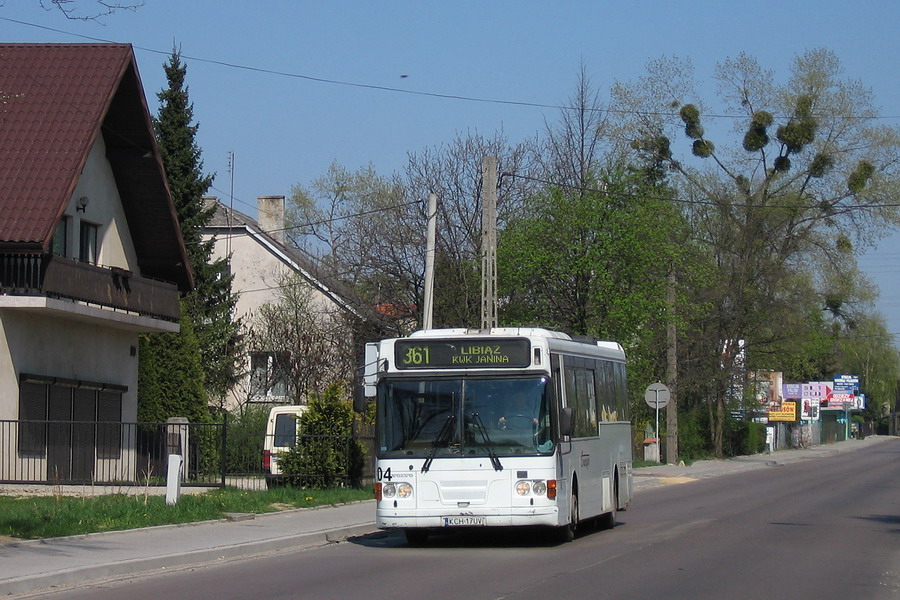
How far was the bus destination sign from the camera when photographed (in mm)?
15773

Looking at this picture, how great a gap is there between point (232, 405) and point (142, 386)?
14.9m

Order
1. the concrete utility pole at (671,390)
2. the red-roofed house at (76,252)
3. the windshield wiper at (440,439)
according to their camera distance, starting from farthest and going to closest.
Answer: the concrete utility pole at (671,390) < the red-roofed house at (76,252) < the windshield wiper at (440,439)

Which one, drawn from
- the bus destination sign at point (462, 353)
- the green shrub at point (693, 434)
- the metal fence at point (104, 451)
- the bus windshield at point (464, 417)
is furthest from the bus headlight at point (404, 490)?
the green shrub at point (693, 434)

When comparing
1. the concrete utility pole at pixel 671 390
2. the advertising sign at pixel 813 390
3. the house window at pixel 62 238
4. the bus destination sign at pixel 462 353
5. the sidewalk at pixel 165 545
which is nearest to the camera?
the sidewalk at pixel 165 545

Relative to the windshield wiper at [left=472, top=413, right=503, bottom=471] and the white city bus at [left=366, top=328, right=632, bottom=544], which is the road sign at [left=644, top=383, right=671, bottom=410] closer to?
the white city bus at [left=366, top=328, right=632, bottom=544]

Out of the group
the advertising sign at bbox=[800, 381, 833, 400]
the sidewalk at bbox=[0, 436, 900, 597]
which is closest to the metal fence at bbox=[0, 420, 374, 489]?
the sidewalk at bbox=[0, 436, 900, 597]

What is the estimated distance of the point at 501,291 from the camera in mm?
37406

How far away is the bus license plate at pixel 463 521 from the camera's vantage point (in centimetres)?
1527

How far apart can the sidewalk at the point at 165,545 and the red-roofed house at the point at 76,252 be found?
7.23m

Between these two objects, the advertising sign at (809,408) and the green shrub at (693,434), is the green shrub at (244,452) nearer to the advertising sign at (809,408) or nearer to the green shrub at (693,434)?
the green shrub at (693,434)

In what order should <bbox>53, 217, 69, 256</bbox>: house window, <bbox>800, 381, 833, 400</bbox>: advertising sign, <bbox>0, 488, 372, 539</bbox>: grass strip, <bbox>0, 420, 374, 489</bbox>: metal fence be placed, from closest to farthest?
1. <bbox>0, 488, 372, 539</bbox>: grass strip
2. <bbox>0, 420, 374, 489</bbox>: metal fence
3. <bbox>53, 217, 69, 256</bbox>: house window
4. <bbox>800, 381, 833, 400</bbox>: advertising sign

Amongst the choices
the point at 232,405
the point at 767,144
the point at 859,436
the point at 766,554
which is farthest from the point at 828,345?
the point at 859,436

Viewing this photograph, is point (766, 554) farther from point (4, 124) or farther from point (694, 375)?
point (694, 375)

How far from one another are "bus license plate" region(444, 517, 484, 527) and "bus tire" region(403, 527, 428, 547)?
1.33 metres
